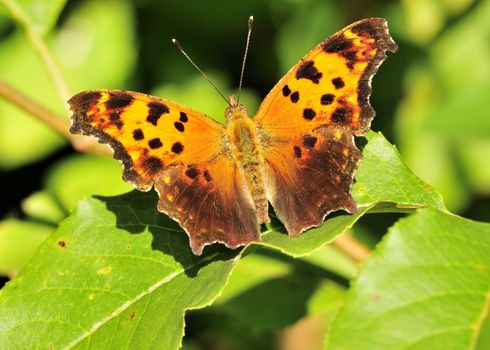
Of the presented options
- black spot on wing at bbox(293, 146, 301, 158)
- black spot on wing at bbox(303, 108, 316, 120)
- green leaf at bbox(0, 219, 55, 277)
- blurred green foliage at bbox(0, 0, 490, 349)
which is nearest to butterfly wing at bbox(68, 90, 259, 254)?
black spot on wing at bbox(293, 146, 301, 158)

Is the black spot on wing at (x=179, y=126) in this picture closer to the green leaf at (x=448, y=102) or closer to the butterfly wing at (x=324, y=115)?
the butterfly wing at (x=324, y=115)

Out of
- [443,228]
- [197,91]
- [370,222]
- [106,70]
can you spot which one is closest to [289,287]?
[370,222]

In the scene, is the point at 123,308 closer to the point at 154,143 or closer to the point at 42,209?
the point at 154,143

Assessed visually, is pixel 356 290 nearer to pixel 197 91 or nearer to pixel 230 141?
pixel 230 141

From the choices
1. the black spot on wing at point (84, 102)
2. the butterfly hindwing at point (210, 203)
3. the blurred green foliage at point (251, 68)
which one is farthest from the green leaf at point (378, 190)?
the blurred green foliage at point (251, 68)

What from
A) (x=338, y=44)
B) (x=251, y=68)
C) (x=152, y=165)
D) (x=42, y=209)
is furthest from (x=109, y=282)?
(x=251, y=68)
